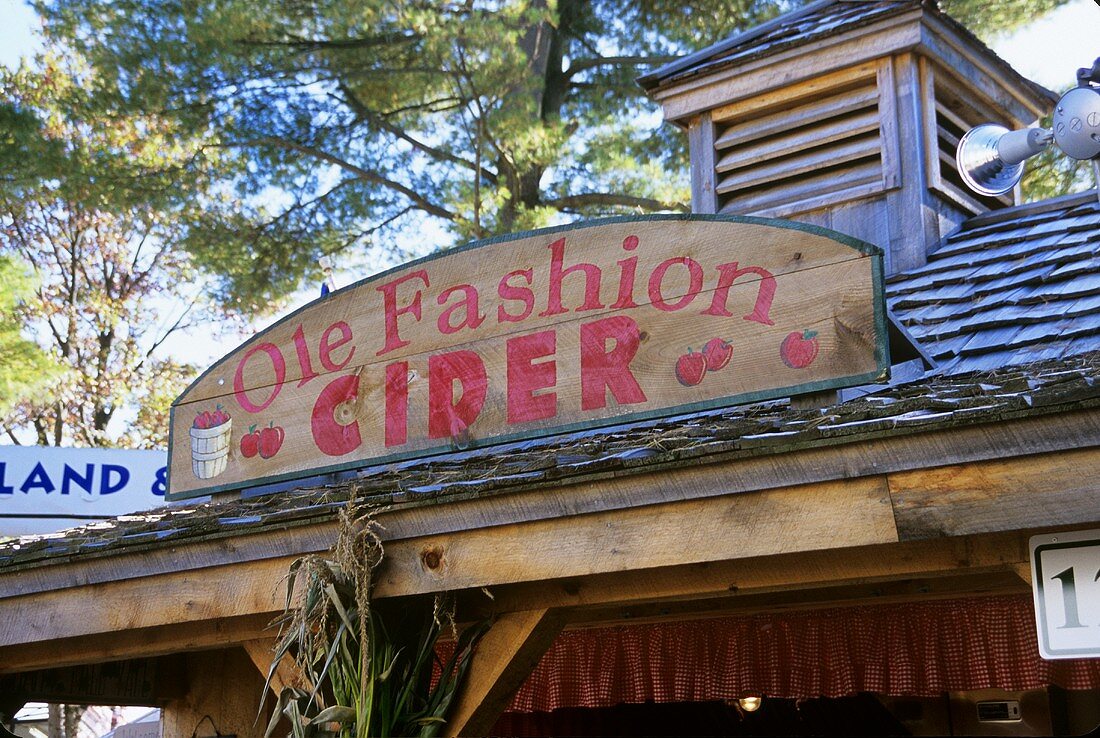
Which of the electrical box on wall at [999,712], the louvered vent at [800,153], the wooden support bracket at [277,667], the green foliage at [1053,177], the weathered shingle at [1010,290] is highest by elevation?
the green foliage at [1053,177]

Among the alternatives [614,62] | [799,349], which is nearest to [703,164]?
[799,349]

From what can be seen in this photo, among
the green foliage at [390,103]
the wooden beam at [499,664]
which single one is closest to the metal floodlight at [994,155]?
the wooden beam at [499,664]

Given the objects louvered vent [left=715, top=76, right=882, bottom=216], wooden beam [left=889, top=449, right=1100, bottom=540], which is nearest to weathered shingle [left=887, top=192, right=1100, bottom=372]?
louvered vent [left=715, top=76, right=882, bottom=216]

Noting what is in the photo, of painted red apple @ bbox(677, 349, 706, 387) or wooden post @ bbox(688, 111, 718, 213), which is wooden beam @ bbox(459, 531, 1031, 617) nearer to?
painted red apple @ bbox(677, 349, 706, 387)

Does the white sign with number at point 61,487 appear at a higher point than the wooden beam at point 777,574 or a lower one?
higher

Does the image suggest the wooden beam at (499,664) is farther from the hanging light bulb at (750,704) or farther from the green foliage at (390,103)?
the green foliage at (390,103)

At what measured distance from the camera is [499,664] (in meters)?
4.38

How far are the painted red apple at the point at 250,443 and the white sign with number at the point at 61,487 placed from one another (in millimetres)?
7231

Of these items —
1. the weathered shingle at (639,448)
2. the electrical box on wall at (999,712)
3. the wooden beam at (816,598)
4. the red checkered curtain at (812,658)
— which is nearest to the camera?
the weathered shingle at (639,448)

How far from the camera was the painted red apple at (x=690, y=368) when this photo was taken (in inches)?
188

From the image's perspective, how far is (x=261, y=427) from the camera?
19.6 ft

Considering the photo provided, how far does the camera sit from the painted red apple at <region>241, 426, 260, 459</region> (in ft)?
19.6

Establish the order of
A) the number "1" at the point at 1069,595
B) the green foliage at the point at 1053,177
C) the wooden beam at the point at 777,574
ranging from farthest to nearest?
the green foliage at the point at 1053,177, the wooden beam at the point at 777,574, the number "1" at the point at 1069,595

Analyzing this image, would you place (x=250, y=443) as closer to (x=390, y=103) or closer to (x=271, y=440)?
(x=271, y=440)
